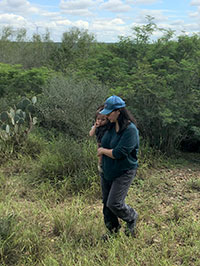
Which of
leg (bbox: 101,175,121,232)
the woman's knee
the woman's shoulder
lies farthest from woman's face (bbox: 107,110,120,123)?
the woman's knee

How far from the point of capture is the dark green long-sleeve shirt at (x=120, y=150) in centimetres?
340

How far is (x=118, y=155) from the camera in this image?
11.2 ft

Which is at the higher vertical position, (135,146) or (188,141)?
(135,146)

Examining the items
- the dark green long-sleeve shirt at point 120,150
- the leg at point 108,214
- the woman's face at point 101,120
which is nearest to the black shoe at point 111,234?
the leg at point 108,214

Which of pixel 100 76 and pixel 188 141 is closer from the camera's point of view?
pixel 188 141

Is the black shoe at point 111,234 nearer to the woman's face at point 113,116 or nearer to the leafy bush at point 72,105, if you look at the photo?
the woman's face at point 113,116

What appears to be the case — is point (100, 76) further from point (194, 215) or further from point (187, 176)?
point (194, 215)

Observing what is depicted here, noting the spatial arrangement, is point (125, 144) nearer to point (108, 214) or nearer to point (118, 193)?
point (118, 193)

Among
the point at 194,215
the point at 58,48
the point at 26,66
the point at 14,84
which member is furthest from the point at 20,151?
the point at 58,48

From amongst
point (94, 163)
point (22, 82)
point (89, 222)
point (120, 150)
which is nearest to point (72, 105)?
point (94, 163)

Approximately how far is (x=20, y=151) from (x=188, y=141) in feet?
12.0

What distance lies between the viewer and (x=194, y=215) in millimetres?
4637

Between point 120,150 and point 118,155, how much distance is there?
6cm

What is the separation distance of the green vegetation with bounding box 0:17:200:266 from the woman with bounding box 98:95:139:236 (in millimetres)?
415
